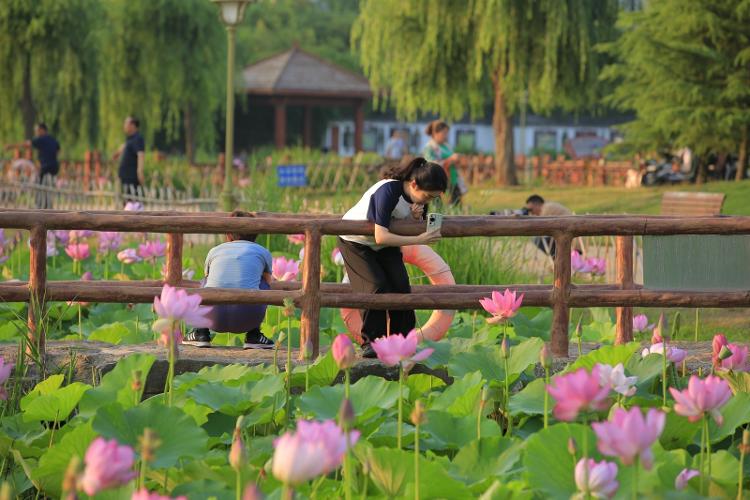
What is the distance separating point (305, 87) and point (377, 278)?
33508 mm

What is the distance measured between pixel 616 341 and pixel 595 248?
6374 mm

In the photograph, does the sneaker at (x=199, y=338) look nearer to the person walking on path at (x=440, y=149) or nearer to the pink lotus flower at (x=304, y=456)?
the pink lotus flower at (x=304, y=456)

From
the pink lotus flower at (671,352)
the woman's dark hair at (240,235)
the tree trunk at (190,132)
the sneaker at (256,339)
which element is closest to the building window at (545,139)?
the tree trunk at (190,132)

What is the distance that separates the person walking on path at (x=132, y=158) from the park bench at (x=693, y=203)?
19.2 ft

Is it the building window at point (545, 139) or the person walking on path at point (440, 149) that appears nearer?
the person walking on path at point (440, 149)

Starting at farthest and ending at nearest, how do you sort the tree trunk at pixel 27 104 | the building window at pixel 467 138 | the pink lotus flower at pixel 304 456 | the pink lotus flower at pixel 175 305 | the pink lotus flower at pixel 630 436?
the building window at pixel 467 138 < the tree trunk at pixel 27 104 < the pink lotus flower at pixel 175 305 < the pink lotus flower at pixel 630 436 < the pink lotus flower at pixel 304 456

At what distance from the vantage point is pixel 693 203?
47.2 feet

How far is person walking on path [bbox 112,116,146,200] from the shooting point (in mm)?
14583

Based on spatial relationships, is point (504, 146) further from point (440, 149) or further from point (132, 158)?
point (440, 149)

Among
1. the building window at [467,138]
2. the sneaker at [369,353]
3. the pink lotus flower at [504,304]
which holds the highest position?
the building window at [467,138]

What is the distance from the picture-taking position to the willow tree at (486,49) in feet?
82.3

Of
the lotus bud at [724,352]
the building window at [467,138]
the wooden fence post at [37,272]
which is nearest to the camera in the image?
the lotus bud at [724,352]

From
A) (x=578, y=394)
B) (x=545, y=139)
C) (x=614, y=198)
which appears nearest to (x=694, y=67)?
(x=614, y=198)

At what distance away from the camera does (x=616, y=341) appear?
6461 millimetres
